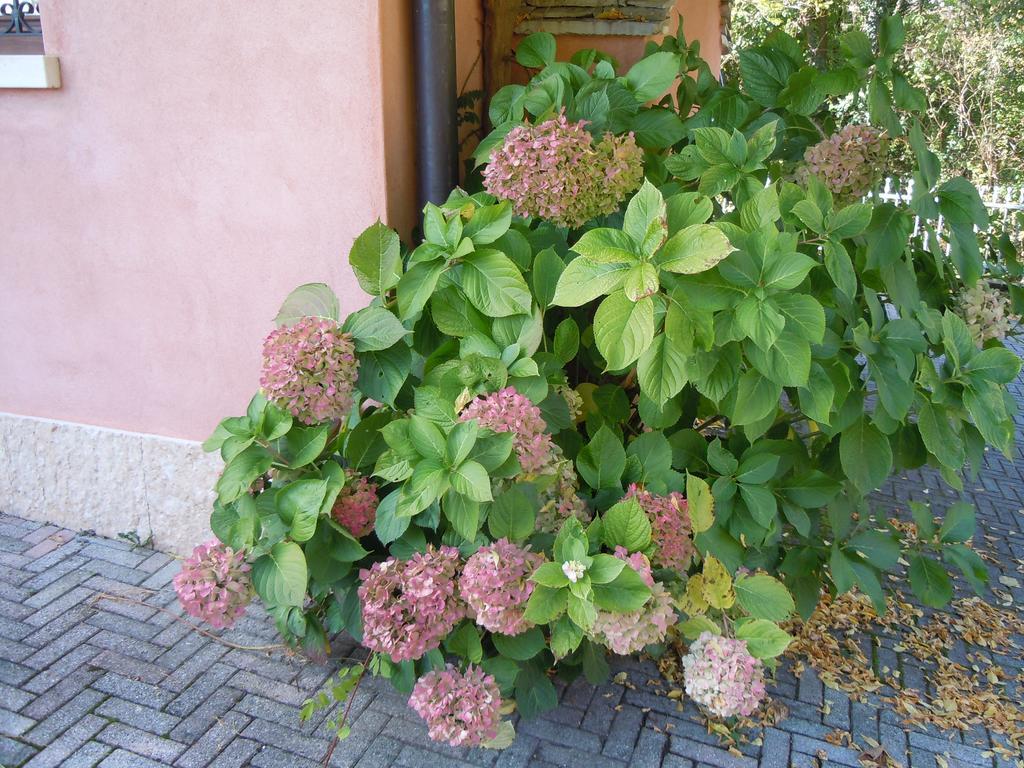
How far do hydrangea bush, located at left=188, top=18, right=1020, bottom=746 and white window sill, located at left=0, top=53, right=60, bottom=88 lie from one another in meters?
1.57

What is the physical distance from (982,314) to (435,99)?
1.90 metres

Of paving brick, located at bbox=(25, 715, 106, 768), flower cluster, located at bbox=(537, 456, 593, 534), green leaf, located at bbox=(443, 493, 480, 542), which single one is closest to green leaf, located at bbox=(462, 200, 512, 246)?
flower cluster, located at bbox=(537, 456, 593, 534)

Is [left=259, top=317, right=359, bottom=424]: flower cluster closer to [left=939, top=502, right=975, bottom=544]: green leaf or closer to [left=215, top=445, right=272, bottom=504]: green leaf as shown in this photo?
[left=215, top=445, right=272, bottom=504]: green leaf

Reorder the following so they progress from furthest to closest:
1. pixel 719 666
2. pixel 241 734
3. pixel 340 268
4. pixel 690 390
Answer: pixel 340 268, pixel 690 390, pixel 241 734, pixel 719 666

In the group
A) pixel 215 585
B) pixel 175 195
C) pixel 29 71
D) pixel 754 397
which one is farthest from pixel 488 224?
pixel 29 71

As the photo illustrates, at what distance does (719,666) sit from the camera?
80.7 inches

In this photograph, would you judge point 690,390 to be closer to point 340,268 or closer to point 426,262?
point 426,262

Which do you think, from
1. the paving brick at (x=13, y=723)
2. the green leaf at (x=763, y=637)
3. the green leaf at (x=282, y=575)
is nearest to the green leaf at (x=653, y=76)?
the green leaf at (x=763, y=637)

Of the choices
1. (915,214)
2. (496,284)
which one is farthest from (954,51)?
(496,284)

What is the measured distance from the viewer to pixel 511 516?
205 cm

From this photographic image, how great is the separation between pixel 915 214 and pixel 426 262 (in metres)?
1.45

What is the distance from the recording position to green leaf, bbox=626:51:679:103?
2.60 meters

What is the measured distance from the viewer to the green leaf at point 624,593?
6.11 ft

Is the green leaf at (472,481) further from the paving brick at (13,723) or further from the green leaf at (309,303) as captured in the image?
the paving brick at (13,723)
